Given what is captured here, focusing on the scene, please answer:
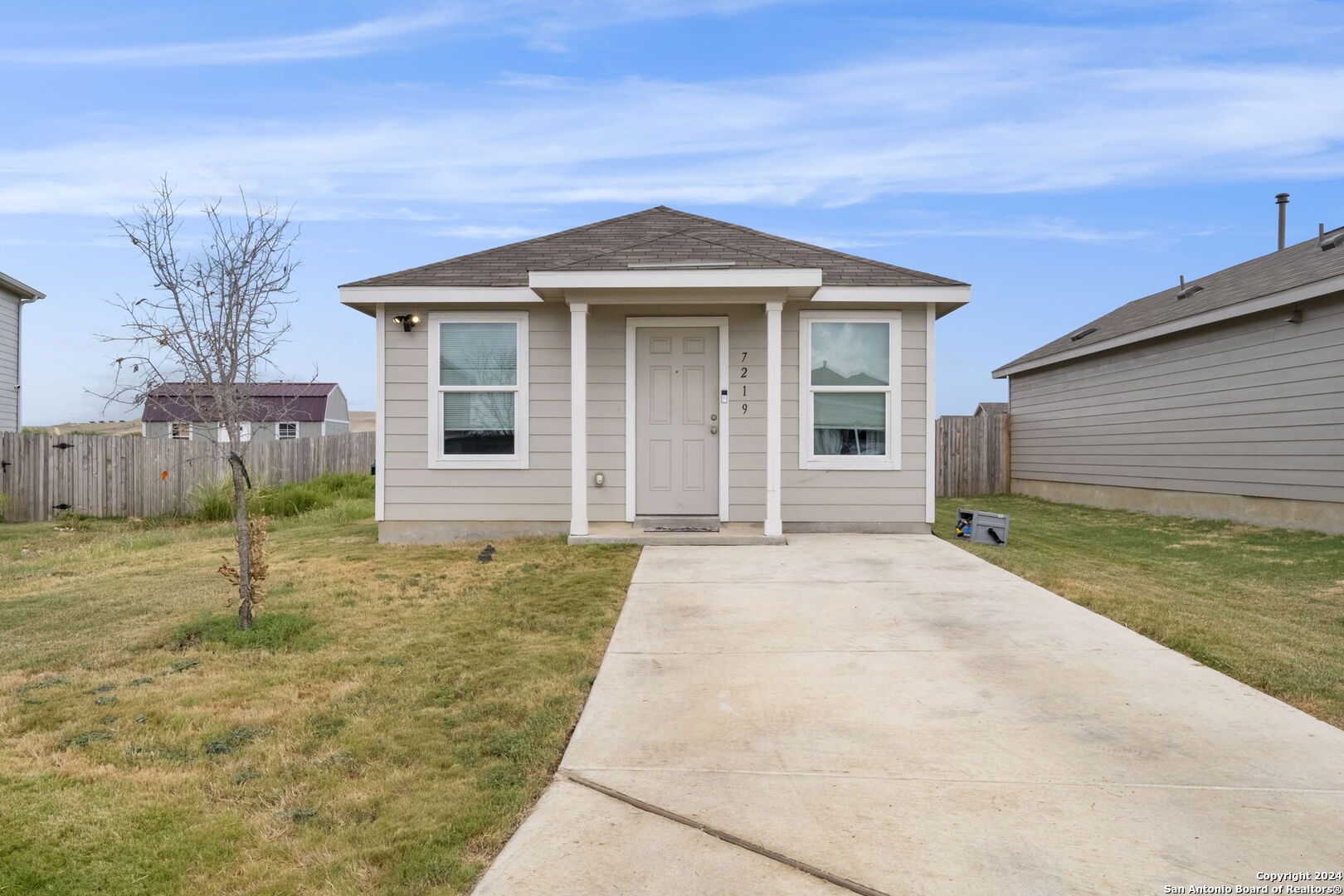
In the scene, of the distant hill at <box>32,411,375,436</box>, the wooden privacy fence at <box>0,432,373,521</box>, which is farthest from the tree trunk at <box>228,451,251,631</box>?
the distant hill at <box>32,411,375,436</box>

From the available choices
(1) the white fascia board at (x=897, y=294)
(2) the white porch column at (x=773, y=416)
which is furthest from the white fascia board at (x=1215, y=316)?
(2) the white porch column at (x=773, y=416)

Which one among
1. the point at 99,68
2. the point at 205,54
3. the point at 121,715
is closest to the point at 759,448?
the point at 121,715

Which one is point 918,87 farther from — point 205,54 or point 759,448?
point 205,54

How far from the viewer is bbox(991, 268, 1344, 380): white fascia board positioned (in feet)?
31.5

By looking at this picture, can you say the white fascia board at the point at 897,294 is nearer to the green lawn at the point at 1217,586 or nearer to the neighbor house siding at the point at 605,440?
the neighbor house siding at the point at 605,440

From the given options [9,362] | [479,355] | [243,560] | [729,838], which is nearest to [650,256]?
[479,355]

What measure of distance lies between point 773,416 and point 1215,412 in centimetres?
817

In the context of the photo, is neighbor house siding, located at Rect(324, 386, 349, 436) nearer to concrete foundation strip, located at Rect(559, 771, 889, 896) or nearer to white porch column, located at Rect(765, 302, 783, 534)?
white porch column, located at Rect(765, 302, 783, 534)

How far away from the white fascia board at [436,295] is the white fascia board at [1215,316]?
9.29 m

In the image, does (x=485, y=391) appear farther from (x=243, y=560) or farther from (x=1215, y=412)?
(x=1215, y=412)

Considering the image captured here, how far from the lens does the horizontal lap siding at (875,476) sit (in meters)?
8.80

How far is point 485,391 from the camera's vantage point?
8.77m

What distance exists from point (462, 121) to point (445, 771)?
13.0 meters

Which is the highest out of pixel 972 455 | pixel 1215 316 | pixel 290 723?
pixel 1215 316
